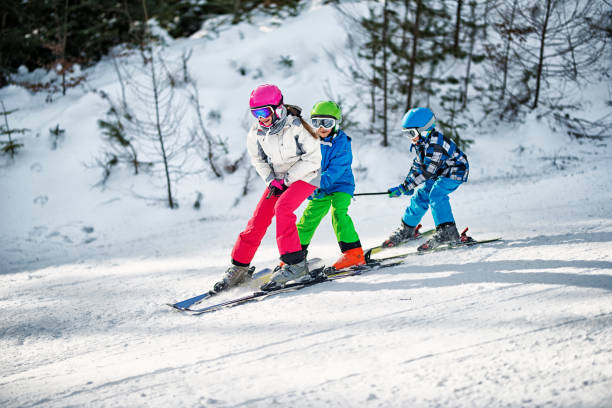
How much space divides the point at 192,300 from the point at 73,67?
1214 centimetres

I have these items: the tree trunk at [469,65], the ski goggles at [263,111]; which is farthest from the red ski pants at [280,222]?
the tree trunk at [469,65]

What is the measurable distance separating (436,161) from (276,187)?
183cm

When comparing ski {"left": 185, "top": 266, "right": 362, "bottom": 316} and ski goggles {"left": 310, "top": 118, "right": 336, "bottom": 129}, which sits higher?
ski goggles {"left": 310, "top": 118, "right": 336, "bottom": 129}

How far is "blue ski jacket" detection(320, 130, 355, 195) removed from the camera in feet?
13.8

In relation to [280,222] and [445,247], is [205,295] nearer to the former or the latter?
[280,222]

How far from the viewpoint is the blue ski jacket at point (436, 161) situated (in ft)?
14.6

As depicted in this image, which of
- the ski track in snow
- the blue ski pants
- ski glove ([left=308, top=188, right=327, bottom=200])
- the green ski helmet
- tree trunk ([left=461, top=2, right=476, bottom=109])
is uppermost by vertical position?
tree trunk ([left=461, top=2, right=476, bottom=109])

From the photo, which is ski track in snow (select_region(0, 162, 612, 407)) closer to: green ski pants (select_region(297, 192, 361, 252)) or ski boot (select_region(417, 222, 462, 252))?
ski boot (select_region(417, 222, 462, 252))

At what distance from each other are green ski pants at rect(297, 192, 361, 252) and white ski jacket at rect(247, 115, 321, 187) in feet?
1.27

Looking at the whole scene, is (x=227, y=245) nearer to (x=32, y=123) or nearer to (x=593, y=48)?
(x=32, y=123)

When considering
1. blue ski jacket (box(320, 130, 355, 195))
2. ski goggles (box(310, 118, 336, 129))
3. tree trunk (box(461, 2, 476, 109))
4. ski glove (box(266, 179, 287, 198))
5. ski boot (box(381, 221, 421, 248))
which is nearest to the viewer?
ski glove (box(266, 179, 287, 198))

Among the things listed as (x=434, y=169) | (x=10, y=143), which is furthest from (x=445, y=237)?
(x=10, y=143)

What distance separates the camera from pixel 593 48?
38.0 ft

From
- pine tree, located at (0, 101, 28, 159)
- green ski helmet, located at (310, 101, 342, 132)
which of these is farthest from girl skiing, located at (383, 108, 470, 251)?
pine tree, located at (0, 101, 28, 159)
